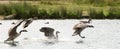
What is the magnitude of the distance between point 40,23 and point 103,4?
35.8ft

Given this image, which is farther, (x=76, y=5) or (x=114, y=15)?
(x=76, y=5)

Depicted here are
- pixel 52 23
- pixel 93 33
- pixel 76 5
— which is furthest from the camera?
pixel 76 5

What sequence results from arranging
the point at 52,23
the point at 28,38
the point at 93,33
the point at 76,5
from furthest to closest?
the point at 76,5, the point at 52,23, the point at 93,33, the point at 28,38

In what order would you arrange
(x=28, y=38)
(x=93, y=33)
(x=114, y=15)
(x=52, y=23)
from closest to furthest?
(x=28, y=38) < (x=93, y=33) < (x=52, y=23) < (x=114, y=15)

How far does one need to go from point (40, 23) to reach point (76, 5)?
9612mm

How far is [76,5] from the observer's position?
46781 millimetres

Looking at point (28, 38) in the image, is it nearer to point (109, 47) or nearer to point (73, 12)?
point (109, 47)

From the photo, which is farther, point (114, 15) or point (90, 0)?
point (90, 0)

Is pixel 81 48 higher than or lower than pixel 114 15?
higher

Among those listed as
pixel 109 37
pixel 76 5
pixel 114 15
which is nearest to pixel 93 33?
pixel 109 37

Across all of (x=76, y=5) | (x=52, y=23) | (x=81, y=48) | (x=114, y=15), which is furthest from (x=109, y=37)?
(x=76, y=5)

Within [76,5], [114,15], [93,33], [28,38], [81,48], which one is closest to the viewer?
[81,48]

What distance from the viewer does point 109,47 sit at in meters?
24.3

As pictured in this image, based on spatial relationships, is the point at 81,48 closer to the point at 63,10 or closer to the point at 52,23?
the point at 52,23
